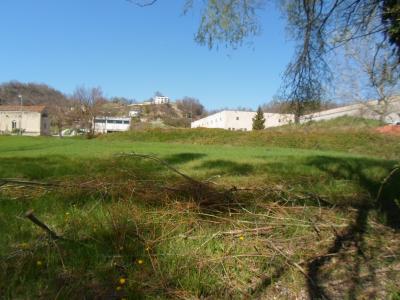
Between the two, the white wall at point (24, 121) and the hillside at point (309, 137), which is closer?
the hillside at point (309, 137)

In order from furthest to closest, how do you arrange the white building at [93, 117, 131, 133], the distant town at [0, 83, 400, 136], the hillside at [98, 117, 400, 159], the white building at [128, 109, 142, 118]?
the white building at [128, 109, 142, 118]
the white building at [93, 117, 131, 133]
the distant town at [0, 83, 400, 136]
the hillside at [98, 117, 400, 159]

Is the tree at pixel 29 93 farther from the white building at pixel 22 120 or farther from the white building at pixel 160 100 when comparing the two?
the white building at pixel 160 100

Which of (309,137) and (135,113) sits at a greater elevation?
(135,113)

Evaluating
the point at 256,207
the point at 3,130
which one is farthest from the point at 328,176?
the point at 3,130

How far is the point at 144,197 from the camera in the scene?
4168mm

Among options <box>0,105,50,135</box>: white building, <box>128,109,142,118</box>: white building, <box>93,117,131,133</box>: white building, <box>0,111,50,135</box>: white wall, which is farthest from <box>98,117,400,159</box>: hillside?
<box>128,109,142,118</box>: white building

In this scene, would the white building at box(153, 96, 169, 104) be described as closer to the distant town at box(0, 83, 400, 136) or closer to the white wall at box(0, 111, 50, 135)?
the distant town at box(0, 83, 400, 136)

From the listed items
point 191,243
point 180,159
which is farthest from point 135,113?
point 191,243

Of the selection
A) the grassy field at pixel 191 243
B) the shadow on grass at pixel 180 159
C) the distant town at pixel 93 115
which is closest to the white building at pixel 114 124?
the distant town at pixel 93 115

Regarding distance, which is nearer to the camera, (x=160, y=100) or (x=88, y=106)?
(x=88, y=106)

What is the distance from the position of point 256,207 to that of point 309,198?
943 mm

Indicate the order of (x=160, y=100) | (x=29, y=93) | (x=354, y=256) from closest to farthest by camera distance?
(x=354, y=256) < (x=29, y=93) < (x=160, y=100)

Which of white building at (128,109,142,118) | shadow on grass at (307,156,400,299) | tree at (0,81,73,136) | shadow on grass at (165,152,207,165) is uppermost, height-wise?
tree at (0,81,73,136)

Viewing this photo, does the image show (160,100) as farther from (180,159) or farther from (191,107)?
(180,159)
